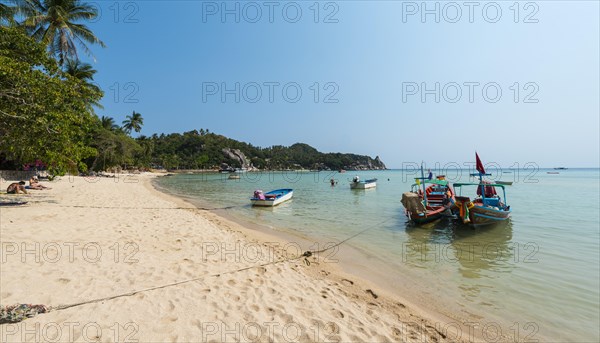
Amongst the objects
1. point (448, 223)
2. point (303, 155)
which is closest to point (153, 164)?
point (303, 155)

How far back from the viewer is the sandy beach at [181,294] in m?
3.75

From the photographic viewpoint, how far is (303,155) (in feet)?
599

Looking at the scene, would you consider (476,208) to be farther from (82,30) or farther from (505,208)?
(82,30)

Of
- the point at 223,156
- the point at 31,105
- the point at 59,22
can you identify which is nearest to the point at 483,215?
the point at 31,105

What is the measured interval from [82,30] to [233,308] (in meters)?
30.3

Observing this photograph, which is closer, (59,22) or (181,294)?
(181,294)

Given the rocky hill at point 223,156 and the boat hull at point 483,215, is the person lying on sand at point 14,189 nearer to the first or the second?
the boat hull at point 483,215

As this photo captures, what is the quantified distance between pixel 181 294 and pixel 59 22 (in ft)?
91.9

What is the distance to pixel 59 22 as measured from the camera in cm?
2162

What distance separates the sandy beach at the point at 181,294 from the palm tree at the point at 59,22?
20.7 meters

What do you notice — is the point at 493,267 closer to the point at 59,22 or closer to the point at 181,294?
the point at 181,294

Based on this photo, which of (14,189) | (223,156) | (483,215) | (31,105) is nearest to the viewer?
(31,105)

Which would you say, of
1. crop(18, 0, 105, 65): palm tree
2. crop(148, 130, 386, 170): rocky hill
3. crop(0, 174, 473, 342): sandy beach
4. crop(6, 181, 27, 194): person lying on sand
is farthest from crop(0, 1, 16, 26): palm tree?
crop(148, 130, 386, 170): rocky hill

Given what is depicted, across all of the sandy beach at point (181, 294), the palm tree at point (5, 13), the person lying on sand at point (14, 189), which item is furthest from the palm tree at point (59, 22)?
the sandy beach at point (181, 294)
